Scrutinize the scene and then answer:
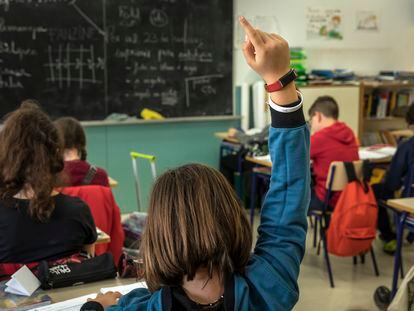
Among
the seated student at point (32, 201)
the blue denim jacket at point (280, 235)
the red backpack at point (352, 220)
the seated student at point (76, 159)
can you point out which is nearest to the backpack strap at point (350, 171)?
the red backpack at point (352, 220)

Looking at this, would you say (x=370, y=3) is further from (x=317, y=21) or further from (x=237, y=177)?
(x=237, y=177)

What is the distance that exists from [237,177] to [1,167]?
3960 mm

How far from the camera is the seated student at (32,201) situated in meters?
1.98

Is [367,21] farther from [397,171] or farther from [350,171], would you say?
[350,171]

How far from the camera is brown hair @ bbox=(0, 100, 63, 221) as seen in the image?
6.56 ft

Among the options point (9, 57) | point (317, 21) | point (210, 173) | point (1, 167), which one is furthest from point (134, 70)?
point (210, 173)

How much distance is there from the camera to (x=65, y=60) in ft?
17.3

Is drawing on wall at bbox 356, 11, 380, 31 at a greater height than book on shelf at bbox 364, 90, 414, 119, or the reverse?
drawing on wall at bbox 356, 11, 380, 31

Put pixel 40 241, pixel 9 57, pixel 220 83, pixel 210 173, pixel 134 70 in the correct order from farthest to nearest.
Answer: pixel 220 83
pixel 134 70
pixel 9 57
pixel 40 241
pixel 210 173

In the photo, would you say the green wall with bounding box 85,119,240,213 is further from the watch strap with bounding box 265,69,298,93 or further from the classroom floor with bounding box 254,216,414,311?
the watch strap with bounding box 265,69,298,93

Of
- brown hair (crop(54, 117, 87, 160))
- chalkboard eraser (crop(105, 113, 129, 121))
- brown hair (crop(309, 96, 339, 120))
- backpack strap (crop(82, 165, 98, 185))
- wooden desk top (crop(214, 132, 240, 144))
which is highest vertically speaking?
brown hair (crop(309, 96, 339, 120))

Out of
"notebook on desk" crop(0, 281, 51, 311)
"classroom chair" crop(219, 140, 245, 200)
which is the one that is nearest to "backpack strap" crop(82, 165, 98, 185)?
"notebook on desk" crop(0, 281, 51, 311)

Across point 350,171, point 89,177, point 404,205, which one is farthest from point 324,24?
point 89,177

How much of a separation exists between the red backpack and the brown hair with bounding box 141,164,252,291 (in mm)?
2796
